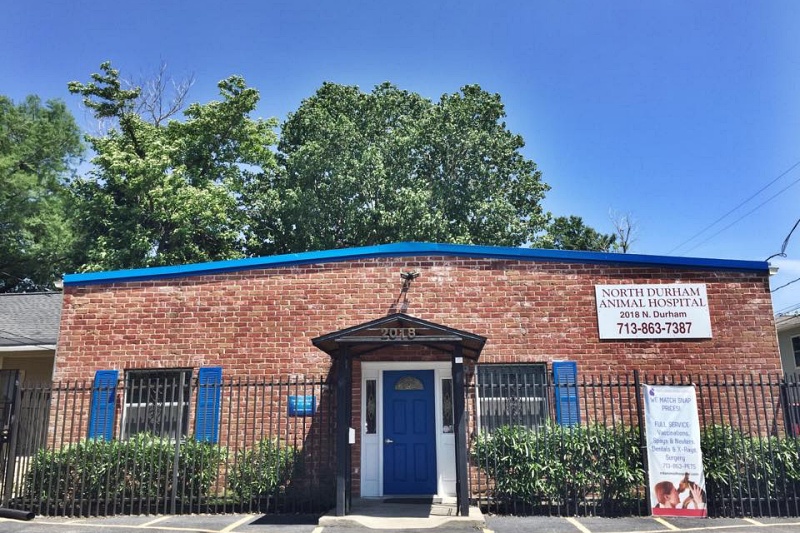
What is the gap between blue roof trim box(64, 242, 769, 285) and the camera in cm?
1115

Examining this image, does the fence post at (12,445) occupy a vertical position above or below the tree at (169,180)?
below

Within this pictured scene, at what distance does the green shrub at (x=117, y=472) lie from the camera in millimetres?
9703

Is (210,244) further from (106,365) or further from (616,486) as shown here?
(616,486)

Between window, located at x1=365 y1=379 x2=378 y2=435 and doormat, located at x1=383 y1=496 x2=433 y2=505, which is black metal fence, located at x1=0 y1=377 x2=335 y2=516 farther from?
doormat, located at x1=383 y1=496 x2=433 y2=505

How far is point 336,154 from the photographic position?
2281cm

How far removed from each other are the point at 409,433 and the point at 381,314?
2120 millimetres

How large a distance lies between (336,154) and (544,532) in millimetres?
16852

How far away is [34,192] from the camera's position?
2602 centimetres

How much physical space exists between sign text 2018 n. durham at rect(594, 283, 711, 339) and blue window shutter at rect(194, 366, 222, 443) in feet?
22.1

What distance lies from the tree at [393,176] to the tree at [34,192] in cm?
859

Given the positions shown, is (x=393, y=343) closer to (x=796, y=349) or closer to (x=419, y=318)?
(x=419, y=318)

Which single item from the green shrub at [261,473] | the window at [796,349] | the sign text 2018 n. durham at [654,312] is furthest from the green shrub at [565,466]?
the window at [796,349]

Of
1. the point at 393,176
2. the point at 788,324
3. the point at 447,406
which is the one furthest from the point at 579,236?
the point at 447,406

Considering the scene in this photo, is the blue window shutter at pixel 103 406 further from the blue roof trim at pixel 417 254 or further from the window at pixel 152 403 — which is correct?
the blue roof trim at pixel 417 254
